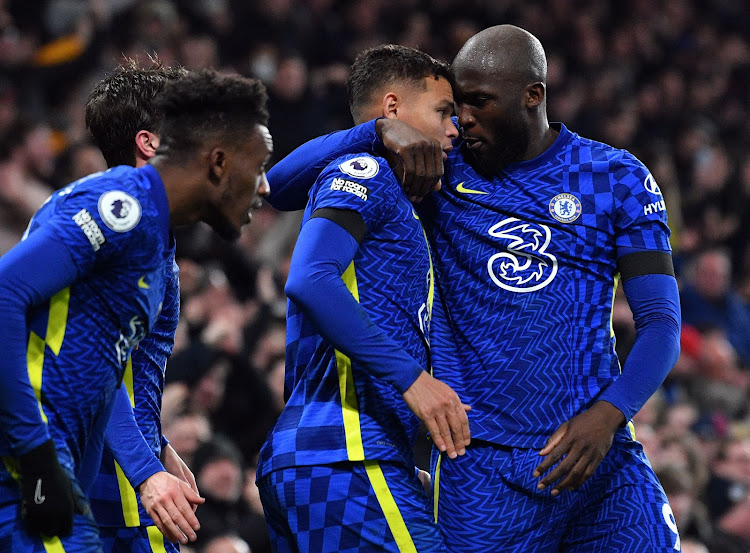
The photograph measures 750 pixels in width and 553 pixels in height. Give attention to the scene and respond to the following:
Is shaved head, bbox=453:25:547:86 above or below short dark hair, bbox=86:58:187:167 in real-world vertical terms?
above

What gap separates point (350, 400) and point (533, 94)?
4.06ft

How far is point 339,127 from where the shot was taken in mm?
9594

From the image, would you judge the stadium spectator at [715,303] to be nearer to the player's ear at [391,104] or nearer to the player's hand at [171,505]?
the player's ear at [391,104]

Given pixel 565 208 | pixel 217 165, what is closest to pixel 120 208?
pixel 217 165

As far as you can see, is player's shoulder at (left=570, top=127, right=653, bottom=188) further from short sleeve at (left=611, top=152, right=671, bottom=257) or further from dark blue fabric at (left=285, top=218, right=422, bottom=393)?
dark blue fabric at (left=285, top=218, right=422, bottom=393)

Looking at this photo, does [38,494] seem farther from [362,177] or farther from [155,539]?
[362,177]

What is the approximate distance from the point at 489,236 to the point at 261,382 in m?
3.61

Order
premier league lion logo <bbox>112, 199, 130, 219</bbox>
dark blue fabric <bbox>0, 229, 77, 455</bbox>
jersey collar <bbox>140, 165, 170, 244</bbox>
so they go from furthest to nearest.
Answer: jersey collar <bbox>140, 165, 170, 244</bbox>
premier league lion logo <bbox>112, 199, 130, 219</bbox>
dark blue fabric <bbox>0, 229, 77, 455</bbox>

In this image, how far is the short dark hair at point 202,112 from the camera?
9.05 ft

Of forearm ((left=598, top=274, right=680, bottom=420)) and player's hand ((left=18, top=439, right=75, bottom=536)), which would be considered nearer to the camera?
player's hand ((left=18, top=439, right=75, bottom=536))

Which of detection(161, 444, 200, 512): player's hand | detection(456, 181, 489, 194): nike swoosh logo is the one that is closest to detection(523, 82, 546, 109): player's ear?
detection(456, 181, 489, 194): nike swoosh logo

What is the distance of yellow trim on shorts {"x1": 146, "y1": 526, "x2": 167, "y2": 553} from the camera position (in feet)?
11.1

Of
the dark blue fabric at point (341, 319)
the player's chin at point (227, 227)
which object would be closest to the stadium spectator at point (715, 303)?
the dark blue fabric at point (341, 319)

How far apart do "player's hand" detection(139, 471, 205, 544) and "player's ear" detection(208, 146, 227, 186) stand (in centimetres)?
91
